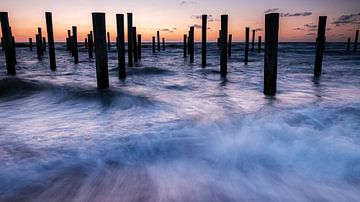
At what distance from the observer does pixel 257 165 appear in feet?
9.61

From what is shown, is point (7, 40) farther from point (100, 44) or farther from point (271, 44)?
point (271, 44)

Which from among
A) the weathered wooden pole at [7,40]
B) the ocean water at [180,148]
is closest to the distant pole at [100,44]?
the ocean water at [180,148]

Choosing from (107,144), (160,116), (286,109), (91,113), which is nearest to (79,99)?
(91,113)

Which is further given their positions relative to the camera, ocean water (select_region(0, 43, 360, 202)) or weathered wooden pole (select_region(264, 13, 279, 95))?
weathered wooden pole (select_region(264, 13, 279, 95))

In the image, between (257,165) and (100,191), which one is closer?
(100,191)

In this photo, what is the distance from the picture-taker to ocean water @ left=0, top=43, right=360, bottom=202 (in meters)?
2.37

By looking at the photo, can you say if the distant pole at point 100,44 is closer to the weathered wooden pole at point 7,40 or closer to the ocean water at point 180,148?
the ocean water at point 180,148

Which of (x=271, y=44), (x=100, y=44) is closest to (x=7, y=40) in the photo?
(x=100, y=44)

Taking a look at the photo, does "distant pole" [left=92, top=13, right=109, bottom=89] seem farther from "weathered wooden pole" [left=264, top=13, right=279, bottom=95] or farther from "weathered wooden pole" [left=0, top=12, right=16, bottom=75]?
"weathered wooden pole" [left=0, top=12, right=16, bottom=75]

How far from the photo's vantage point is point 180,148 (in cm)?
334

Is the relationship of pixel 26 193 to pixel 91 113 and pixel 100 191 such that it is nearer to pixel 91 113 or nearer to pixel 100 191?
pixel 100 191

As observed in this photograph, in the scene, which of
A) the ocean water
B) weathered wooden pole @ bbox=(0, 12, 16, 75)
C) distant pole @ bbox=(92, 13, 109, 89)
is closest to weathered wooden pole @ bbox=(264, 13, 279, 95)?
the ocean water

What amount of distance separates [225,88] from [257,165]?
4527 millimetres

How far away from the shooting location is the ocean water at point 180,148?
237cm
